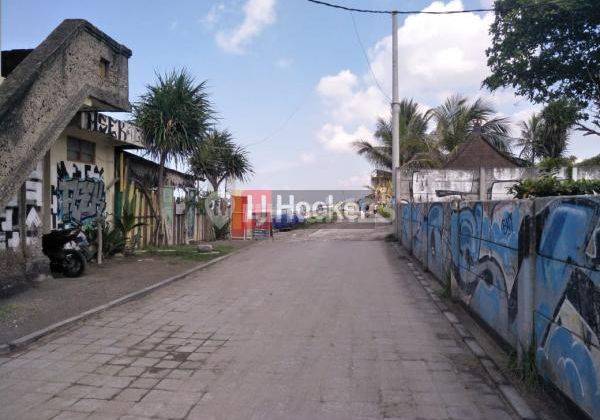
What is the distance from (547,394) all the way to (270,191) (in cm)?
2547

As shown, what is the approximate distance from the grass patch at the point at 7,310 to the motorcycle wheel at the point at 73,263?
8.31 feet

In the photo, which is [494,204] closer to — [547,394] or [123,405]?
[547,394]

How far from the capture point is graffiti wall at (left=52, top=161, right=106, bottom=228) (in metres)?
11.7

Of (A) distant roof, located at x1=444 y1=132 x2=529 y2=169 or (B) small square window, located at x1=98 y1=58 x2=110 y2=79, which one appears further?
(A) distant roof, located at x1=444 y1=132 x2=529 y2=169

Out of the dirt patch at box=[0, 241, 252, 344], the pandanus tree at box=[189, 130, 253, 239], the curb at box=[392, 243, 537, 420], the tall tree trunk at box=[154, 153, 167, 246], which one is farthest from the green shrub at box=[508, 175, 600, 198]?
the pandanus tree at box=[189, 130, 253, 239]

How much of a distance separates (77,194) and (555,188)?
10.5m

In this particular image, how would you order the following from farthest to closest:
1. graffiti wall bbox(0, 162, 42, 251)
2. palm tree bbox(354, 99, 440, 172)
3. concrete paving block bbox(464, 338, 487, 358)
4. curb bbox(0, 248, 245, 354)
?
palm tree bbox(354, 99, 440, 172), graffiti wall bbox(0, 162, 42, 251), curb bbox(0, 248, 245, 354), concrete paving block bbox(464, 338, 487, 358)

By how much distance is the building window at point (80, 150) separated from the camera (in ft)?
40.0

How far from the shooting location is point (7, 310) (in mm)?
7148

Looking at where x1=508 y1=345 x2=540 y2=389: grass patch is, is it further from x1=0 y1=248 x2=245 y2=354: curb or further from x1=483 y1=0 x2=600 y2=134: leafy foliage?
x1=483 y1=0 x2=600 y2=134: leafy foliage

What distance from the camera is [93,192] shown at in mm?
13055

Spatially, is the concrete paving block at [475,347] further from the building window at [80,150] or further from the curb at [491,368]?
the building window at [80,150]

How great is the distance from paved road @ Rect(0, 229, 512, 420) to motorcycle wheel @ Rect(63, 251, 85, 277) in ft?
6.70

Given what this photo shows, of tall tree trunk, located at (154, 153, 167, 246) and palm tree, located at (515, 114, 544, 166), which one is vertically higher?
palm tree, located at (515, 114, 544, 166)
